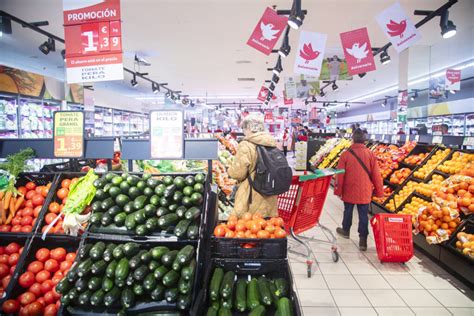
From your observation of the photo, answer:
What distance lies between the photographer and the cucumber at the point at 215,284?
1809mm

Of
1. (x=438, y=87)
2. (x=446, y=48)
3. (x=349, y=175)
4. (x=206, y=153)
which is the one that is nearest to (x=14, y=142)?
(x=206, y=153)

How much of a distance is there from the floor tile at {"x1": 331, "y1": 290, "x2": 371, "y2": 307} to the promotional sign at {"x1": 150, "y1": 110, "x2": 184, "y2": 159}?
214cm

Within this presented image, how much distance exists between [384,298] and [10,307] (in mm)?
3189

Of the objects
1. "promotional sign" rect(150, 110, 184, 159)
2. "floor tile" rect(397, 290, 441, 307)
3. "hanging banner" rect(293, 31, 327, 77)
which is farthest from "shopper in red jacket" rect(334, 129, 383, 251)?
"promotional sign" rect(150, 110, 184, 159)

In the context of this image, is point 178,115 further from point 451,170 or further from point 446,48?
point 446,48

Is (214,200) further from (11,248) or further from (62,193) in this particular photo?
(11,248)

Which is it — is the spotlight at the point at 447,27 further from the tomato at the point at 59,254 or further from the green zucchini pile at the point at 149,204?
the tomato at the point at 59,254

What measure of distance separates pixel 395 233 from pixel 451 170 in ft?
5.77

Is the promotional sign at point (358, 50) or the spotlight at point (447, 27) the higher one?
the spotlight at point (447, 27)

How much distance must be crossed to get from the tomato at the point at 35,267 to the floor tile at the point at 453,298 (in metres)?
3.58

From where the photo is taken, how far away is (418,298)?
304cm

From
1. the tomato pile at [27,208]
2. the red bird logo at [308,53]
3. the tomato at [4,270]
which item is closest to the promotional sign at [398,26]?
the red bird logo at [308,53]

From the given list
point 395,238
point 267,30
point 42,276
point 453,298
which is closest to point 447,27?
point 267,30

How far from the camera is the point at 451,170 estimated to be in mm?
4605
